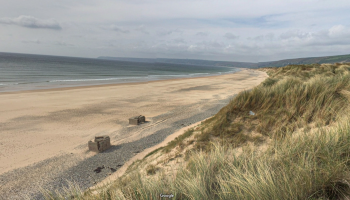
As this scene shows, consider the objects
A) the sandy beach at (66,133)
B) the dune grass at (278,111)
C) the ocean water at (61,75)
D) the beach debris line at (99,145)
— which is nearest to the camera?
the dune grass at (278,111)

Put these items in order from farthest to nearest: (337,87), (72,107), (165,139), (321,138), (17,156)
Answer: (72,107)
(165,139)
(17,156)
(337,87)
(321,138)

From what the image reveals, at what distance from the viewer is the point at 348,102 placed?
18.2ft

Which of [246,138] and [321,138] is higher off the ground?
[321,138]

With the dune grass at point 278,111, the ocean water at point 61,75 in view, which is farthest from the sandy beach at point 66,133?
the ocean water at point 61,75

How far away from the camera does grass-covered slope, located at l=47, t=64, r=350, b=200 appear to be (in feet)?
7.88

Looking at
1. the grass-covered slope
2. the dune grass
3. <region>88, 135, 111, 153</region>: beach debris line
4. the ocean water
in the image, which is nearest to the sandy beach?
<region>88, 135, 111, 153</region>: beach debris line

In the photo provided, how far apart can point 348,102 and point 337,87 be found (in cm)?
117

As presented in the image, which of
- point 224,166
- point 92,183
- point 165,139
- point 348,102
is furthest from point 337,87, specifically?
point 92,183

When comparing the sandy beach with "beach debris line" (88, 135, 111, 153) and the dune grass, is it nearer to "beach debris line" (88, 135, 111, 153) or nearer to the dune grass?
"beach debris line" (88, 135, 111, 153)

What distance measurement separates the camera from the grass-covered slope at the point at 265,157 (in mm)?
2400

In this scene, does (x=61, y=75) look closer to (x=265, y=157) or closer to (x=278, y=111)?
(x=278, y=111)

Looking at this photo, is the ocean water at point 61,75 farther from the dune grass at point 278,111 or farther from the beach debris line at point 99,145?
the dune grass at point 278,111

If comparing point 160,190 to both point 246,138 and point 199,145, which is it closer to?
point 199,145

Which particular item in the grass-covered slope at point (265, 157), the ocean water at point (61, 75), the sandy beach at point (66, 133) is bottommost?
the sandy beach at point (66, 133)
